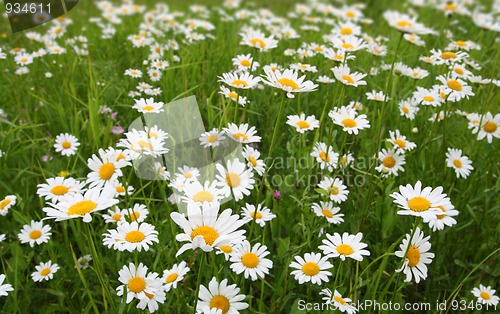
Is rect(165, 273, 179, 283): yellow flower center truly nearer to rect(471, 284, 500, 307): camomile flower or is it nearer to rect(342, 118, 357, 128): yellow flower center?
rect(342, 118, 357, 128): yellow flower center

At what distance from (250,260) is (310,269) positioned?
0.60ft

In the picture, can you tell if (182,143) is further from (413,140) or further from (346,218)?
(413,140)

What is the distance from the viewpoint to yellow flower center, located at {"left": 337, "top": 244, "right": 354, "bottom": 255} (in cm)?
138

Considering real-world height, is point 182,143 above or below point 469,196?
above

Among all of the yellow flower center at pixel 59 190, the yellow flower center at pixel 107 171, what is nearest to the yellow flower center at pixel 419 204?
the yellow flower center at pixel 107 171

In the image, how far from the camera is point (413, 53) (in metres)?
3.13

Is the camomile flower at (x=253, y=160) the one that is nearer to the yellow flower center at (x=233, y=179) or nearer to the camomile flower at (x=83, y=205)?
the yellow flower center at (x=233, y=179)

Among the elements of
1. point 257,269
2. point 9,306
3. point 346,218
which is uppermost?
point 257,269

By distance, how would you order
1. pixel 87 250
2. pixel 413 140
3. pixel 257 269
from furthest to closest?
pixel 413 140, pixel 87 250, pixel 257 269

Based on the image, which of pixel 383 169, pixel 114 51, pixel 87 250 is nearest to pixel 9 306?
pixel 87 250

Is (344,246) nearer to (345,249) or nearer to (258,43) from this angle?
(345,249)

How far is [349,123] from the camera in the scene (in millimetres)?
1794

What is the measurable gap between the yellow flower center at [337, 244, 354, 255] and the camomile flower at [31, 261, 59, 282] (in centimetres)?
92

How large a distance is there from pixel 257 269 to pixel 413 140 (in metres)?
1.15
